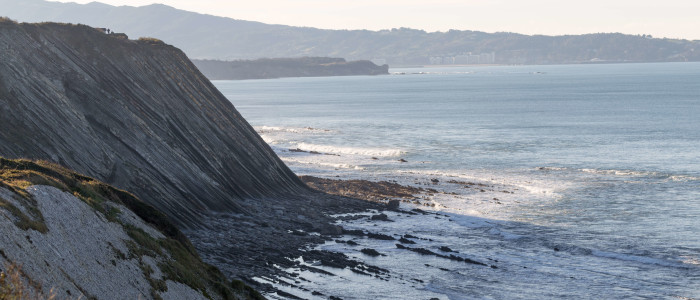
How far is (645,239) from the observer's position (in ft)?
134

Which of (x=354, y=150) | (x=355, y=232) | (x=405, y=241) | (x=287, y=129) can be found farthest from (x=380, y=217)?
(x=287, y=129)

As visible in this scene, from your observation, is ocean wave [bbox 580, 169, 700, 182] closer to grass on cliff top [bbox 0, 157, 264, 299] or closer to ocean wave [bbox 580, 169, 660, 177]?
ocean wave [bbox 580, 169, 660, 177]

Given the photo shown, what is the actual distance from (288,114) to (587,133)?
61.9 m

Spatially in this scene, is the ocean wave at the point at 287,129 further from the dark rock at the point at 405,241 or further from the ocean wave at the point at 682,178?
the dark rock at the point at 405,241

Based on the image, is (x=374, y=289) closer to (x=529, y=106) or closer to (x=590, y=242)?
(x=590, y=242)

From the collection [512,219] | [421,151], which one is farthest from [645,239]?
[421,151]

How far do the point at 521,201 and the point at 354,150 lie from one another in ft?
112

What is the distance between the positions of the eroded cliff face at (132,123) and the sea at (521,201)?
8.40 m

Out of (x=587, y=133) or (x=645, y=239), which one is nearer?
(x=645, y=239)

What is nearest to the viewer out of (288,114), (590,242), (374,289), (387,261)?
(374,289)

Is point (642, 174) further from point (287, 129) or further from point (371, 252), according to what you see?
point (287, 129)

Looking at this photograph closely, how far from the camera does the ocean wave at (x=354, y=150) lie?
82.9 meters

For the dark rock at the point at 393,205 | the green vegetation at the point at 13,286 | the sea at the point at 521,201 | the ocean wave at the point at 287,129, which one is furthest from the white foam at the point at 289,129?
the green vegetation at the point at 13,286

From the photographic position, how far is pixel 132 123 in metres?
41.3
